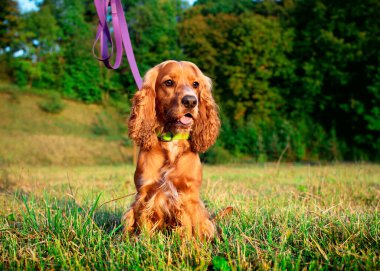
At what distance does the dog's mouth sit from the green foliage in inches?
1082

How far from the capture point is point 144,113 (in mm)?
3547

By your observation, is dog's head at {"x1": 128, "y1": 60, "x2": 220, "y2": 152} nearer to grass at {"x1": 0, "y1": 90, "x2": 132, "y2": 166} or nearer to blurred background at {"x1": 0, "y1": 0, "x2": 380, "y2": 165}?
grass at {"x1": 0, "y1": 90, "x2": 132, "y2": 166}

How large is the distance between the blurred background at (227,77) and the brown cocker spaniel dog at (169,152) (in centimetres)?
1501

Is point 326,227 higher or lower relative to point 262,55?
lower

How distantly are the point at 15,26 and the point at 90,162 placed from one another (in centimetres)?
1816

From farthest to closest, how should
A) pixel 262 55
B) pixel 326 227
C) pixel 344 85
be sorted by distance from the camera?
pixel 262 55 → pixel 344 85 → pixel 326 227

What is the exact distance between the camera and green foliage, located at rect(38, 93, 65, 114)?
2877 centimetres

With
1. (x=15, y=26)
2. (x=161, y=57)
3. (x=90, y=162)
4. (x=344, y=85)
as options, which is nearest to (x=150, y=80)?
(x=90, y=162)

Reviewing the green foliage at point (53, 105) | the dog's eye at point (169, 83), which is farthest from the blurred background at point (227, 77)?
the dog's eye at point (169, 83)

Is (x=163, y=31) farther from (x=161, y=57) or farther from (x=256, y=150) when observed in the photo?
(x=256, y=150)

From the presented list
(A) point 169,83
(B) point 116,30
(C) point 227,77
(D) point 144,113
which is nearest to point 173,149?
(D) point 144,113

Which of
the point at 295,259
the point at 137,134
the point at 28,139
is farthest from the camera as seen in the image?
the point at 28,139

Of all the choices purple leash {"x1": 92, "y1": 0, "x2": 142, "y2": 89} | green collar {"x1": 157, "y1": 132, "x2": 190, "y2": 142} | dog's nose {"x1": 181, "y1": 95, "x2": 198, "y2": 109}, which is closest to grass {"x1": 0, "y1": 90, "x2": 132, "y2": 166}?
purple leash {"x1": 92, "y1": 0, "x2": 142, "y2": 89}

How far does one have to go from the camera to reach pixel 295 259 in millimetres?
2328
